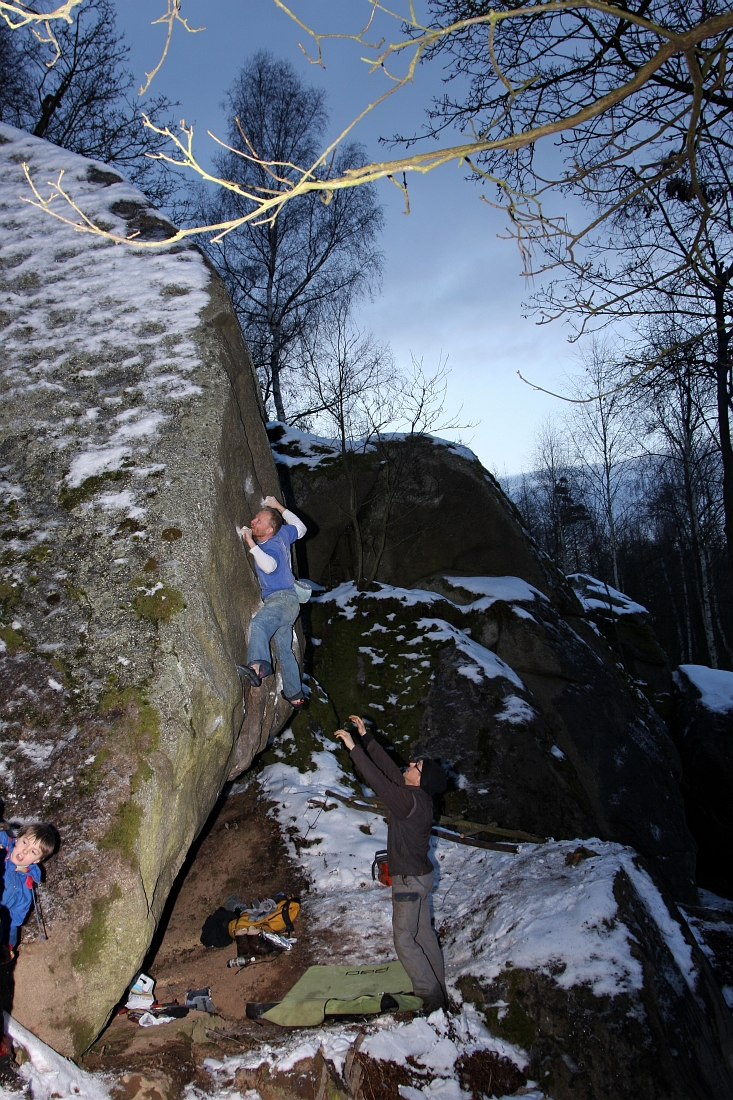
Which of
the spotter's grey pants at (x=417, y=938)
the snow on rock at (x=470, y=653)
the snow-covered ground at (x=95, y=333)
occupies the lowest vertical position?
the spotter's grey pants at (x=417, y=938)

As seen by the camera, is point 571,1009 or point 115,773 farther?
point 571,1009

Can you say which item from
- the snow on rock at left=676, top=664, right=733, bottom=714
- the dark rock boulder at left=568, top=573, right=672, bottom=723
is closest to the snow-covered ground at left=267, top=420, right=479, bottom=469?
the dark rock boulder at left=568, top=573, right=672, bottom=723

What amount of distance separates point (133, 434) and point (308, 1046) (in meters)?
4.31

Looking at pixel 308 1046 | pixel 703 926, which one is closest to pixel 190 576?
pixel 308 1046

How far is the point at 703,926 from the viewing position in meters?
8.64

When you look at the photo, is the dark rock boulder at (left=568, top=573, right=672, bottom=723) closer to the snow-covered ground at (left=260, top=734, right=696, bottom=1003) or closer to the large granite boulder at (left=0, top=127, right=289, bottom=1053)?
the snow-covered ground at (left=260, top=734, right=696, bottom=1003)

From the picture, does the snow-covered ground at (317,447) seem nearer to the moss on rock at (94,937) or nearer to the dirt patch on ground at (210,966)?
the dirt patch on ground at (210,966)

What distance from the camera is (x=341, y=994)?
4570 mm

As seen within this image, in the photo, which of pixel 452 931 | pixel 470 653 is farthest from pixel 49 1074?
pixel 470 653

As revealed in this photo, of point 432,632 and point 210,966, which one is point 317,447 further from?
point 210,966

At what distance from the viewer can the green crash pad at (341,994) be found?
4324 mm

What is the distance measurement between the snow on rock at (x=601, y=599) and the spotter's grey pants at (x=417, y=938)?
44.6 ft

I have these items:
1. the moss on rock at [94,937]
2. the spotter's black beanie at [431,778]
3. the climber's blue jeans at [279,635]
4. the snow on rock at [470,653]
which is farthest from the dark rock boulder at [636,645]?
the moss on rock at [94,937]

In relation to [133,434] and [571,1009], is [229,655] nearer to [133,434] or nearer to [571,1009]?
[133,434]
